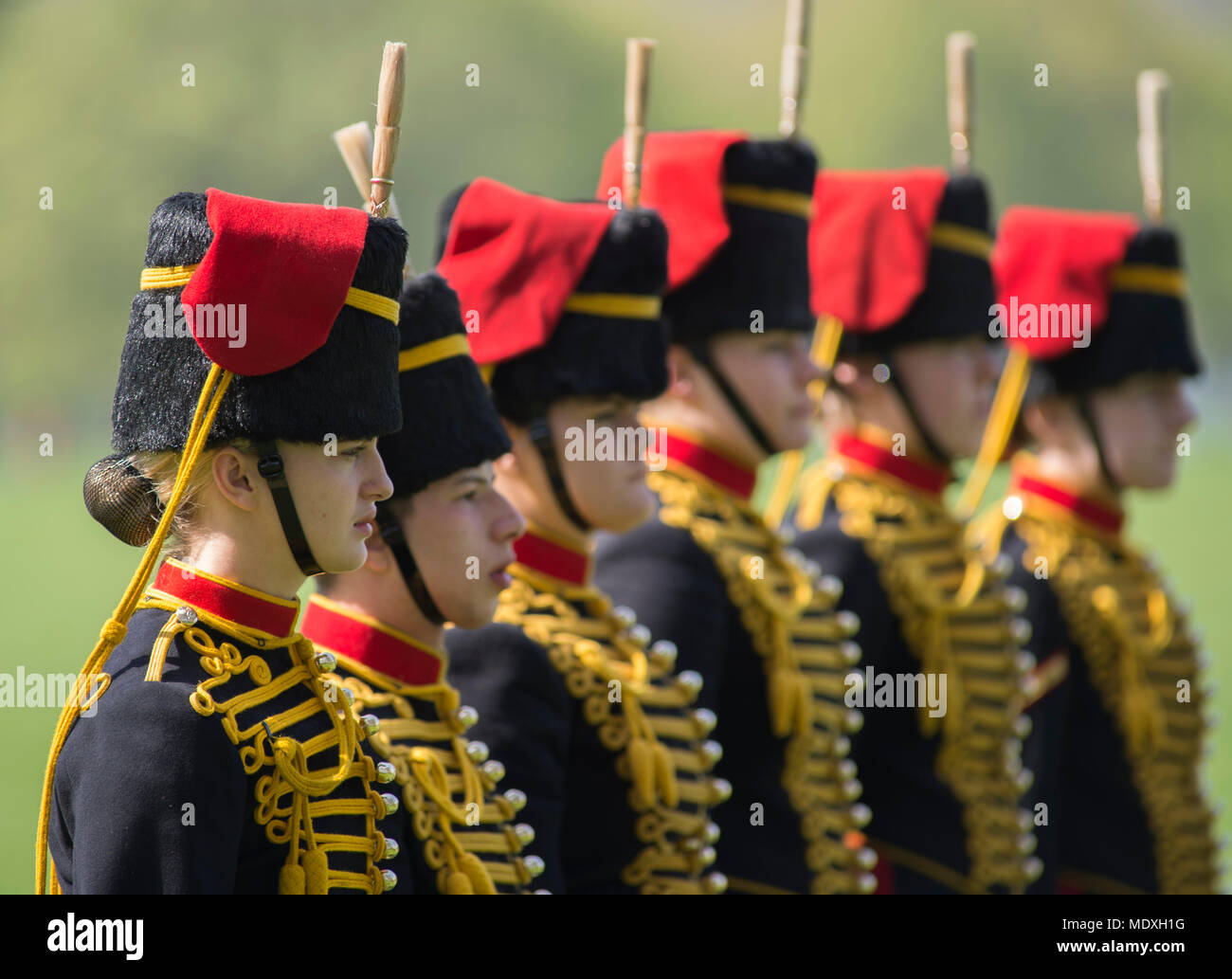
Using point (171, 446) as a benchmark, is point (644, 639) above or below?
below

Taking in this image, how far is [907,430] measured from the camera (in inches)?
223

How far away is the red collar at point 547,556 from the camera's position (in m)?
4.20

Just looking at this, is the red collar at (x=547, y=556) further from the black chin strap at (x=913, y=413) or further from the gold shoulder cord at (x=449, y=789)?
the black chin strap at (x=913, y=413)

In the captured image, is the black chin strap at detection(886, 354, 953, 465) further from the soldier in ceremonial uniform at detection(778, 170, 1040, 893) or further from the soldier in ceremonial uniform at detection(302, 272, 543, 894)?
the soldier in ceremonial uniform at detection(302, 272, 543, 894)

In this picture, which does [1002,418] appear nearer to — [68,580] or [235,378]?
[235,378]

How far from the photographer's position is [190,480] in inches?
115

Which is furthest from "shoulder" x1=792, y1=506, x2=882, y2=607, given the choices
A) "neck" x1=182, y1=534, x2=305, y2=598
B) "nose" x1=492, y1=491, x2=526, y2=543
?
"neck" x1=182, y1=534, x2=305, y2=598

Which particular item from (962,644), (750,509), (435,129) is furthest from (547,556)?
(435,129)

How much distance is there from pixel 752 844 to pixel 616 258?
4.98 feet

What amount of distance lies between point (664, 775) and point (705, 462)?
105 cm

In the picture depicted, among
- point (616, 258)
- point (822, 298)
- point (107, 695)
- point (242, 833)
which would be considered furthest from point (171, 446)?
point (822, 298)

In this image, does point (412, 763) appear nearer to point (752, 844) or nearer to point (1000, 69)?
point (752, 844)

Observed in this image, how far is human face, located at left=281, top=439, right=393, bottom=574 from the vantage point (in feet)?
9.78

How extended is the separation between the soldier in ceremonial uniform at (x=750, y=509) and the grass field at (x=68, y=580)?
2.95m
